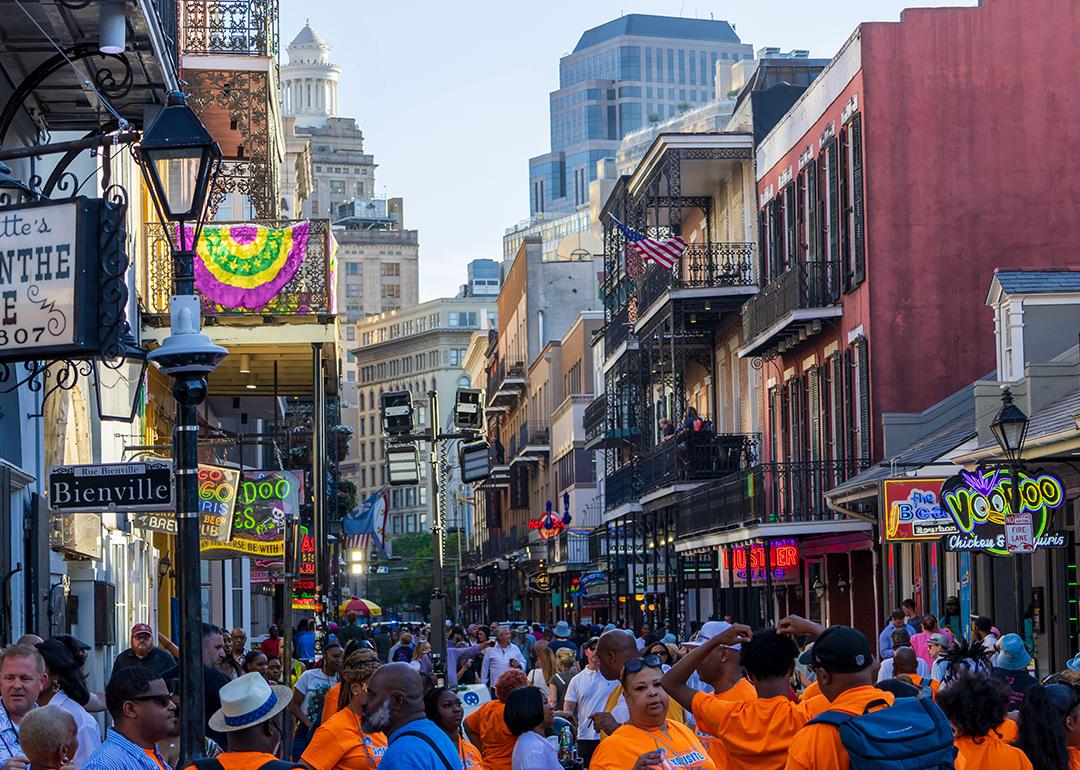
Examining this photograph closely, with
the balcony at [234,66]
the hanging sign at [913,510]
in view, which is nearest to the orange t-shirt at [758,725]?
the hanging sign at [913,510]

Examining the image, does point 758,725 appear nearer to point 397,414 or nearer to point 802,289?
point 397,414

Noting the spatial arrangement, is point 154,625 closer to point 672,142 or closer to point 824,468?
point 824,468

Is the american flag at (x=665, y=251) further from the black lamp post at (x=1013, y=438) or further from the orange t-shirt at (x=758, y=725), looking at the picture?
the orange t-shirt at (x=758, y=725)

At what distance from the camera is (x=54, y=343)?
385 inches

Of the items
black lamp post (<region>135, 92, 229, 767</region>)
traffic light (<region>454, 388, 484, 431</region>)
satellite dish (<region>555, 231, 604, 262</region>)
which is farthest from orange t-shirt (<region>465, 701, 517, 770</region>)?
satellite dish (<region>555, 231, 604, 262</region>)

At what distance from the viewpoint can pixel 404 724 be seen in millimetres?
7598

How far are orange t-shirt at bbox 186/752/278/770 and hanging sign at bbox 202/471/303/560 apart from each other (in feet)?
47.3

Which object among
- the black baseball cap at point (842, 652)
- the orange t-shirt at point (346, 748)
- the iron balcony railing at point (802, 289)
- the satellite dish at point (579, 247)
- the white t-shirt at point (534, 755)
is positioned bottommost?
the white t-shirt at point (534, 755)

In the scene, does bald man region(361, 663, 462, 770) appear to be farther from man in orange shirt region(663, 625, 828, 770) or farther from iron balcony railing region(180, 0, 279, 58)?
iron balcony railing region(180, 0, 279, 58)

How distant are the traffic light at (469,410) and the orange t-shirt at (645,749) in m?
20.7

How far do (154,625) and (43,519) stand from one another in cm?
1027

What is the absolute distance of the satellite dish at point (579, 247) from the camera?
3590 inches

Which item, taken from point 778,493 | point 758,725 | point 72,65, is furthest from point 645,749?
point 778,493

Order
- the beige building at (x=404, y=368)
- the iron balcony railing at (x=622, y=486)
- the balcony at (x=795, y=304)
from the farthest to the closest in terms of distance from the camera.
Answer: the beige building at (x=404, y=368) < the iron balcony railing at (x=622, y=486) < the balcony at (x=795, y=304)
